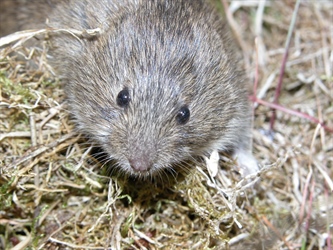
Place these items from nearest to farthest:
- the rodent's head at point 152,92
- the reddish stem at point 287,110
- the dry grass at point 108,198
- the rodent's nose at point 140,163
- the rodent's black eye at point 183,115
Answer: the rodent's nose at point 140,163, the rodent's head at point 152,92, the rodent's black eye at point 183,115, the dry grass at point 108,198, the reddish stem at point 287,110

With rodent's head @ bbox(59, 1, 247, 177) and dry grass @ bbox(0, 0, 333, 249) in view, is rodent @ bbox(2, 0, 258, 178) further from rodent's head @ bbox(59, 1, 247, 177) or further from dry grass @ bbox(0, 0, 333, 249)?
dry grass @ bbox(0, 0, 333, 249)

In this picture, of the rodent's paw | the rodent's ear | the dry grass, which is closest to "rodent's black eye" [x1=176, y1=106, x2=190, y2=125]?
the rodent's ear

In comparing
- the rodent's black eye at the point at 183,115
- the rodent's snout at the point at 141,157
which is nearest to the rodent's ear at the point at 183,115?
the rodent's black eye at the point at 183,115

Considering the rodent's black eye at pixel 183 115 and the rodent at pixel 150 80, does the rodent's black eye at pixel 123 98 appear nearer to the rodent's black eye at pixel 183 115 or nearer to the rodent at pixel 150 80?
the rodent at pixel 150 80

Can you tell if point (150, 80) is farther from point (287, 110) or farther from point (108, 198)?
point (287, 110)

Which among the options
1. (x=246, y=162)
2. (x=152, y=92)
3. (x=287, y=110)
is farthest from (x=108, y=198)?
(x=287, y=110)

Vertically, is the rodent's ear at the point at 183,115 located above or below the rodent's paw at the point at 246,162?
above

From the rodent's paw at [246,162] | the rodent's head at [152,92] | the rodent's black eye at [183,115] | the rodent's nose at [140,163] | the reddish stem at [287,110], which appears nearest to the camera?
the rodent's nose at [140,163]

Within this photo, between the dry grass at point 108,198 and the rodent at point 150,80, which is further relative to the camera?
the dry grass at point 108,198

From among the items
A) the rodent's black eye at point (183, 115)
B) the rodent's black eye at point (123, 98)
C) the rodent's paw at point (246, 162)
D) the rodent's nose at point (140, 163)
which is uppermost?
the rodent's black eye at point (123, 98)
